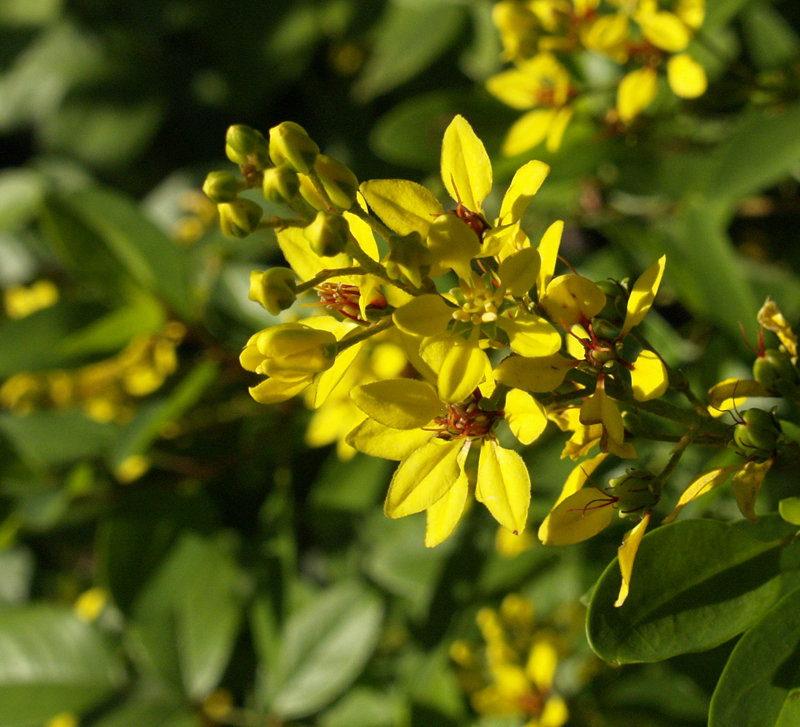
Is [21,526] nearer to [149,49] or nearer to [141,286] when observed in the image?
[141,286]

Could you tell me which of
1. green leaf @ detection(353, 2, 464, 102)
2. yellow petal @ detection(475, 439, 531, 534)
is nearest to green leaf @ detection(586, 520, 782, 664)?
yellow petal @ detection(475, 439, 531, 534)

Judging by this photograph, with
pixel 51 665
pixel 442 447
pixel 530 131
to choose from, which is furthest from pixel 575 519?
pixel 51 665

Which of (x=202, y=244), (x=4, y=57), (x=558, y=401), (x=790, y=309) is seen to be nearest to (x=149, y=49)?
(x=4, y=57)

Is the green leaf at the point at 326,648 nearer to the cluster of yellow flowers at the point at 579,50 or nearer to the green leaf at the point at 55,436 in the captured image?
the green leaf at the point at 55,436

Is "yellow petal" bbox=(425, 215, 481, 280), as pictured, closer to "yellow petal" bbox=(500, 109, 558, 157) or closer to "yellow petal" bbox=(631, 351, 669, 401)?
"yellow petal" bbox=(631, 351, 669, 401)

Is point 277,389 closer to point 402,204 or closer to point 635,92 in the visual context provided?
point 402,204

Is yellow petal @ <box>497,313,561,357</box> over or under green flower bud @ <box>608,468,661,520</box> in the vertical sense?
over
